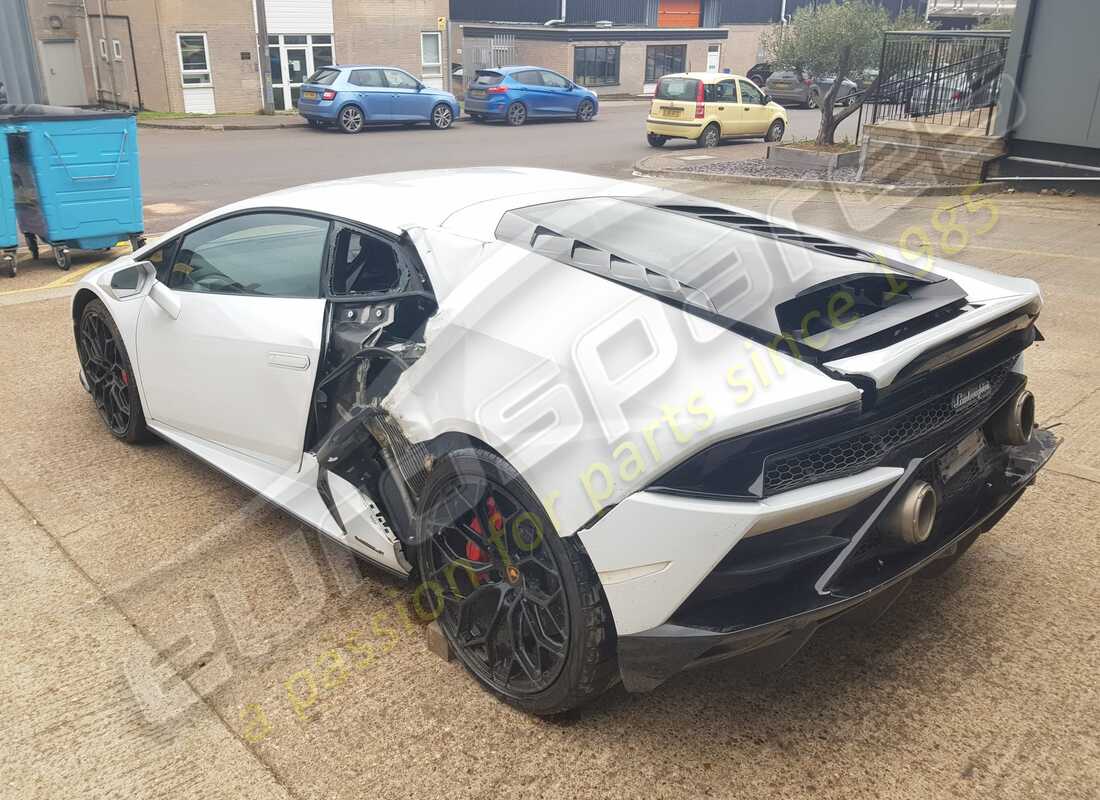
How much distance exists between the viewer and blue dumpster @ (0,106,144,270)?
26.9 ft

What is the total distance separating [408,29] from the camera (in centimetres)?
2983

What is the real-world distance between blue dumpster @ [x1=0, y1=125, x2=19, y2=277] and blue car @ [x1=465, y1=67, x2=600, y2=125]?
1757 centimetres

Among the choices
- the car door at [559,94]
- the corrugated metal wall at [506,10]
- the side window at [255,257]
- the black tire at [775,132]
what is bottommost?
the black tire at [775,132]

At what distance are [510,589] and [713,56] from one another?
43.8 meters

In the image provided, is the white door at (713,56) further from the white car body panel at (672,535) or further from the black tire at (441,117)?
the white car body panel at (672,535)

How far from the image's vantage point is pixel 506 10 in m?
41.6

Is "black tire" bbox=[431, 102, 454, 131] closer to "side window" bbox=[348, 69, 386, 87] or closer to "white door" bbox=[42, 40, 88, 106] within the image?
"side window" bbox=[348, 69, 386, 87]

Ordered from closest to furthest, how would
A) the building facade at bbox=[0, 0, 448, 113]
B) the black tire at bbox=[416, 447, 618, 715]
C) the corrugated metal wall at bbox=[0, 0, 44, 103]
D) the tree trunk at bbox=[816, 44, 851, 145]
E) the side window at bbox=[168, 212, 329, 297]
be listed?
the black tire at bbox=[416, 447, 618, 715] → the side window at bbox=[168, 212, 329, 297] → the tree trunk at bbox=[816, 44, 851, 145] → the corrugated metal wall at bbox=[0, 0, 44, 103] → the building facade at bbox=[0, 0, 448, 113]

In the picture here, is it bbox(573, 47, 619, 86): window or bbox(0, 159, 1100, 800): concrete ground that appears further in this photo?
bbox(573, 47, 619, 86): window

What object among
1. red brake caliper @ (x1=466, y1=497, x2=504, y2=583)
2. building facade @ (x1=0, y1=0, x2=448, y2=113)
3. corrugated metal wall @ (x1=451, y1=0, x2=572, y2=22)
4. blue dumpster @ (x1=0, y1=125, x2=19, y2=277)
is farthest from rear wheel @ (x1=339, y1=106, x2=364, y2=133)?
corrugated metal wall @ (x1=451, y1=0, x2=572, y2=22)

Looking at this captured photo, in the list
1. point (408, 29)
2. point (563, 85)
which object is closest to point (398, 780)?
point (563, 85)

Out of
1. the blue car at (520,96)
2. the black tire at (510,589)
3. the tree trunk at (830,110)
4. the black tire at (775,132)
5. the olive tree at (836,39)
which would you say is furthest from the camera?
the blue car at (520,96)

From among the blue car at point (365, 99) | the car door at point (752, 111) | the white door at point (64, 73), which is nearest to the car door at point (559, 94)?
the blue car at point (365, 99)

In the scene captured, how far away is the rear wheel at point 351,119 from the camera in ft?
71.3
